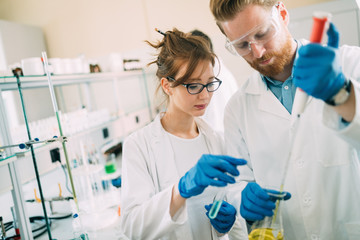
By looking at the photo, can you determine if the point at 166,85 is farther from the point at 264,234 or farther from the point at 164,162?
the point at 264,234

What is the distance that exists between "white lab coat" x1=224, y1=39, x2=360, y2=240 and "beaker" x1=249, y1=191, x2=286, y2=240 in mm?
265

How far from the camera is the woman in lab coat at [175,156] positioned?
1044 millimetres

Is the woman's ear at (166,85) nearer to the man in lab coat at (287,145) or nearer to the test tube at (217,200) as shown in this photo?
the man in lab coat at (287,145)

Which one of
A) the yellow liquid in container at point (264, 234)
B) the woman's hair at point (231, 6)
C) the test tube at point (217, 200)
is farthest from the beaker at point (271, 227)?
the woman's hair at point (231, 6)

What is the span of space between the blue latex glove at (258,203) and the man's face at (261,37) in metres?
0.55

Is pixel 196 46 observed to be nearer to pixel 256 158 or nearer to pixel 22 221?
pixel 256 158

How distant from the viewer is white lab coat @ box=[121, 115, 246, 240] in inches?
40.8

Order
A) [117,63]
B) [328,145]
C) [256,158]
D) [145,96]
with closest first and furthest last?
[328,145]
[256,158]
[117,63]
[145,96]

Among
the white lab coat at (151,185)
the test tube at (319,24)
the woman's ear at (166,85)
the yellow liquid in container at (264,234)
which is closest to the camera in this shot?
the test tube at (319,24)

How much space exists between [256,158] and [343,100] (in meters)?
0.52

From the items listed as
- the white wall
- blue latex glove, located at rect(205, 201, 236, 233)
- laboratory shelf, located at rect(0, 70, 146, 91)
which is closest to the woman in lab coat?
blue latex glove, located at rect(205, 201, 236, 233)

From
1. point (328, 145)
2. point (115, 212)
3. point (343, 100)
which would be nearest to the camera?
point (343, 100)

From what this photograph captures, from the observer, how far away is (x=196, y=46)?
1.25 metres

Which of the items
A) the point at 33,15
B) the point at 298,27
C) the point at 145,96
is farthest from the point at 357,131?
the point at 33,15
